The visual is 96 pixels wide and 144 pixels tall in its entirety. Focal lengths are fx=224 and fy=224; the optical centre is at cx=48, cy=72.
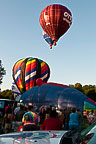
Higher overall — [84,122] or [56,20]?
[56,20]

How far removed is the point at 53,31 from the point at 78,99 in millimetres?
11068

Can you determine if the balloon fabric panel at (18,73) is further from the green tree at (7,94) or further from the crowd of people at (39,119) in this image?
the green tree at (7,94)

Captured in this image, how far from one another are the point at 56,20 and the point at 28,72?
311 inches

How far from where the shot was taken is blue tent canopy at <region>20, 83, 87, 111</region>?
20138mm

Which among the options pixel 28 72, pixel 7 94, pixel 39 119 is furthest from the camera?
pixel 7 94

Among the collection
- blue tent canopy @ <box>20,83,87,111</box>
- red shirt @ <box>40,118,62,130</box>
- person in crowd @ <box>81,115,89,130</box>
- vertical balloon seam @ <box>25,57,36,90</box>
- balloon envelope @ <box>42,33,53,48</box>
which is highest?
balloon envelope @ <box>42,33,53,48</box>

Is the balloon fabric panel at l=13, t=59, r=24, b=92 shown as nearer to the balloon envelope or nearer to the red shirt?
the balloon envelope

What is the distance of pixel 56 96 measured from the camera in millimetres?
20844

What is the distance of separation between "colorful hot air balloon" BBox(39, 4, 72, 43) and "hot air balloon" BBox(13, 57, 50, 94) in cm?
441

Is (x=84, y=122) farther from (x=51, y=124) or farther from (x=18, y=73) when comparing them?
(x=18, y=73)

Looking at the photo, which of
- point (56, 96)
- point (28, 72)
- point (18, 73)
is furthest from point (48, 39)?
point (56, 96)

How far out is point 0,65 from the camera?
62594mm

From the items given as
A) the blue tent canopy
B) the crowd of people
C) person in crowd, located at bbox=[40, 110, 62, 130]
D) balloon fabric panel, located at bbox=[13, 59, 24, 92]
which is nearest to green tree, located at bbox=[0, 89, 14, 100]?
balloon fabric panel, located at bbox=[13, 59, 24, 92]

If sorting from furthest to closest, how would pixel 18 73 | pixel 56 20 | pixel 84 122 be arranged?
pixel 18 73 < pixel 56 20 < pixel 84 122
